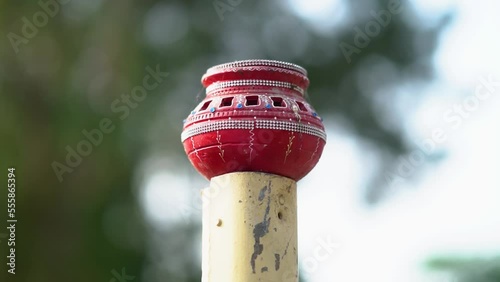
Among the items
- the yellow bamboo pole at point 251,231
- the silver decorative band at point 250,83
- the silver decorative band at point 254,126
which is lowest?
the yellow bamboo pole at point 251,231

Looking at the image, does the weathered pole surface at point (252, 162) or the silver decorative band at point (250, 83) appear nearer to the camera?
the weathered pole surface at point (252, 162)

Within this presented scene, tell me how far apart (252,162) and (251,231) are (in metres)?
0.32

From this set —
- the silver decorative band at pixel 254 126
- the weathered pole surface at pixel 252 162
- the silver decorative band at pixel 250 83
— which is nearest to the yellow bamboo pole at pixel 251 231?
the weathered pole surface at pixel 252 162

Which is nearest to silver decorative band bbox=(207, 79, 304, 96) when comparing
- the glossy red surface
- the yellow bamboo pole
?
the glossy red surface

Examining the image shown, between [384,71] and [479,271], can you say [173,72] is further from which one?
[479,271]

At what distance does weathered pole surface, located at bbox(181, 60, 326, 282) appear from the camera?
12.9 feet

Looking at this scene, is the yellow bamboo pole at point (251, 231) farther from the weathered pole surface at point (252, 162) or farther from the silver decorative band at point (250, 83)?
the silver decorative band at point (250, 83)

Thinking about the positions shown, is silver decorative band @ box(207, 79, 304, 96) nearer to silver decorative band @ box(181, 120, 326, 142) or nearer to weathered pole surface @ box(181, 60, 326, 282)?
weathered pole surface @ box(181, 60, 326, 282)

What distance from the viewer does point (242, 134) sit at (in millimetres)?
3939

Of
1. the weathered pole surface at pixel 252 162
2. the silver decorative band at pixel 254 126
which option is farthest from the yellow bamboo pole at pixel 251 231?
the silver decorative band at pixel 254 126

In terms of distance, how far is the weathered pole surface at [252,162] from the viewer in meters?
3.92

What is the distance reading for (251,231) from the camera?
3.92 m

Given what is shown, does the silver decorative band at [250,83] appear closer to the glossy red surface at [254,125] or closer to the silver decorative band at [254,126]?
the glossy red surface at [254,125]

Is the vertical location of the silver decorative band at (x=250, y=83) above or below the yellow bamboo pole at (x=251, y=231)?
above
